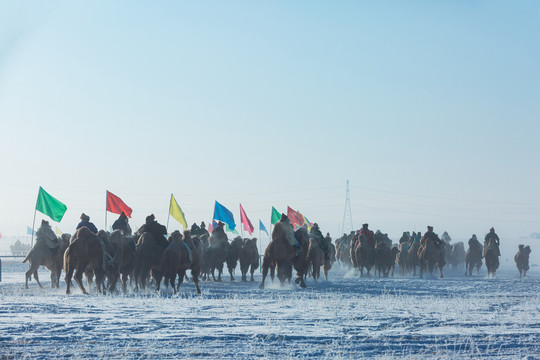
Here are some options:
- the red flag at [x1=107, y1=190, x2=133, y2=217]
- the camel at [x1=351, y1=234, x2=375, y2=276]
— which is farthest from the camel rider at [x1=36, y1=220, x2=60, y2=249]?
the camel at [x1=351, y1=234, x2=375, y2=276]

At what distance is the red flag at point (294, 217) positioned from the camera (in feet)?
146

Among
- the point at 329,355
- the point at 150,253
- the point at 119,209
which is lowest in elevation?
the point at 329,355

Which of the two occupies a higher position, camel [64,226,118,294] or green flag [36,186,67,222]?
green flag [36,186,67,222]

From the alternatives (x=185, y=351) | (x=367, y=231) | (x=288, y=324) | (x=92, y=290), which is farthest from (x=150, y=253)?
(x=367, y=231)

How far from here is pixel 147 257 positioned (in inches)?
790

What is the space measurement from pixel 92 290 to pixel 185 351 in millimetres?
12260

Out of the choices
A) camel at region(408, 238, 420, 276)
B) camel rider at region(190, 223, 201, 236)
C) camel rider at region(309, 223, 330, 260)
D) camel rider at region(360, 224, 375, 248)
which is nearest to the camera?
camel rider at region(309, 223, 330, 260)

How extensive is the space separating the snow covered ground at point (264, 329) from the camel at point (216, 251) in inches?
510

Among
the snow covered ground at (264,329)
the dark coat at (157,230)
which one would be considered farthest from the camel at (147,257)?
the snow covered ground at (264,329)

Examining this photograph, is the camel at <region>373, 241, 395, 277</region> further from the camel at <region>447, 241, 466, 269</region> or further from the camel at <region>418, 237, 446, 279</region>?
the camel at <region>447, 241, 466, 269</region>

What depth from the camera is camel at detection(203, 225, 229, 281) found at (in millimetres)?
29562

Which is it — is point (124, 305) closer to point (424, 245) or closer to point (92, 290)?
point (92, 290)

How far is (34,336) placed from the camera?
1042 centimetres

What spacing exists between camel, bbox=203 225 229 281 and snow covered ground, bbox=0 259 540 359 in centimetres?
1296
